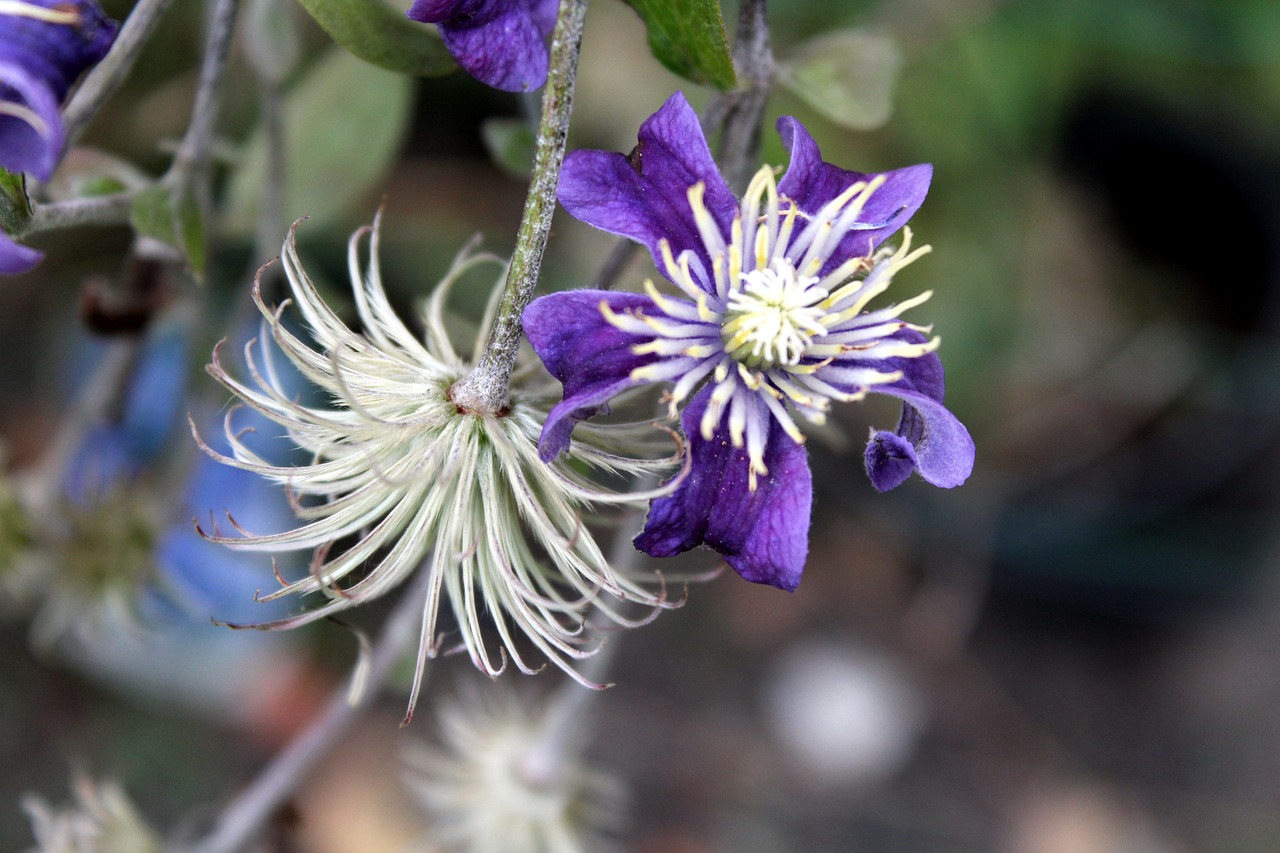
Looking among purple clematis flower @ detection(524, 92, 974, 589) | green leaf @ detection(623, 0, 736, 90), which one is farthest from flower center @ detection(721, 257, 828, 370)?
green leaf @ detection(623, 0, 736, 90)

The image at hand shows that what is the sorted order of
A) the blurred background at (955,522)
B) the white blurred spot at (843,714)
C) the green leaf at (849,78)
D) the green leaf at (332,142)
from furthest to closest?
the white blurred spot at (843,714) < the blurred background at (955,522) < the green leaf at (332,142) < the green leaf at (849,78)

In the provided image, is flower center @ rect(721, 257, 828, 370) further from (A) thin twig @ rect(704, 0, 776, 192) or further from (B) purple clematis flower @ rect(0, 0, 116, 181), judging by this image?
(B) purple clematis flower @ rect(0, 0, 116, 181)

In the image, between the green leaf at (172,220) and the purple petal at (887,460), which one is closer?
the purple petal at (887,460)

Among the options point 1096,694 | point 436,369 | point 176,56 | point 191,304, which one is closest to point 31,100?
point 436,369

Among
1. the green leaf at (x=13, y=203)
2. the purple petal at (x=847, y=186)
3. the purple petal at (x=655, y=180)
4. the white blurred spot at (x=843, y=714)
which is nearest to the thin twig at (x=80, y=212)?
the green leaf at (x=13, y=203)

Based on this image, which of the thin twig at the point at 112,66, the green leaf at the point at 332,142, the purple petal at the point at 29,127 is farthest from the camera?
the green leaf at the point at 332,142

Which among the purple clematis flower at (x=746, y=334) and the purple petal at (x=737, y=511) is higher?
the purple clematis flower at (x=746, y=334)

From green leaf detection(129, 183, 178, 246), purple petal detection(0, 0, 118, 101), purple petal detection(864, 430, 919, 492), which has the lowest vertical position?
green leaf detection(129, 183, 178, 246)

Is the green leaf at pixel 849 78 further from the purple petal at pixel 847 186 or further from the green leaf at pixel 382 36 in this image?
the green leaf at pixel 382 36
